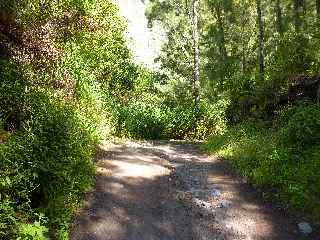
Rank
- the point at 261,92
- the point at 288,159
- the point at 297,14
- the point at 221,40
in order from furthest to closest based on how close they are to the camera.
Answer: the point at 221,40, the point at 297,14, the point at 261,92, the point at 288,159

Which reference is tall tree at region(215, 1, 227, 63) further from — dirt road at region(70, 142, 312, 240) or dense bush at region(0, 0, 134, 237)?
dirt road at region(70, 142, 312, 240)

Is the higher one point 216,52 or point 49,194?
point 216,52

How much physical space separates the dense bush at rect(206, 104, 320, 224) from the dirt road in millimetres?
439

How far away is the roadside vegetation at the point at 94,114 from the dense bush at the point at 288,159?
0.03 meters

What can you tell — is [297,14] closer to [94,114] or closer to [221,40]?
[221,40]

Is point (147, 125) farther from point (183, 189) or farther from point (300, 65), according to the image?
point (183, 189)

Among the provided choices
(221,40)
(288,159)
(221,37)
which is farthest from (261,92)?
(221,37)

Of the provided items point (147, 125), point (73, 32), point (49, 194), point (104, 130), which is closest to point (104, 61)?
point (147, 125)

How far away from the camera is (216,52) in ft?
118

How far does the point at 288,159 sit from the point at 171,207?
3.39 m

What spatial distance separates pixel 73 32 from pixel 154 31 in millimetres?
17608

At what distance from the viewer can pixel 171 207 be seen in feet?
31.3

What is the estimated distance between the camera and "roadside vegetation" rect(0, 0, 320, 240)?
27.3ft

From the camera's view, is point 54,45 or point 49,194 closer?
point 49,194
